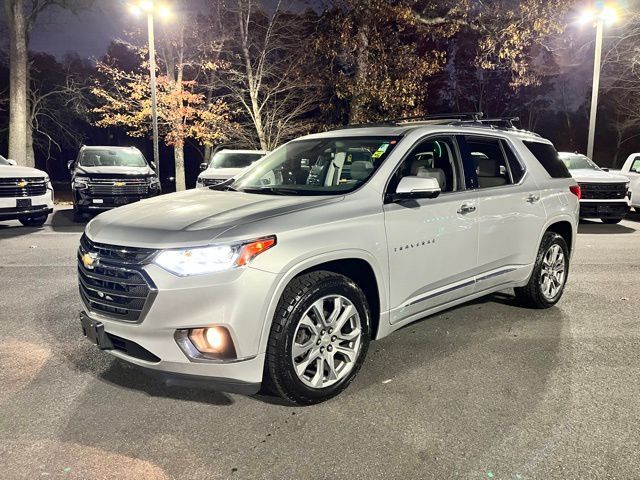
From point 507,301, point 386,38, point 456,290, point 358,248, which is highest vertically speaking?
point 386,38

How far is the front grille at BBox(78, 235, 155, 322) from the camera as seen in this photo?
2.93m

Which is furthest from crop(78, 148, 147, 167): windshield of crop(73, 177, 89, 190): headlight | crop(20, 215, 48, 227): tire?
crop(20, 215, 48, 227): tire

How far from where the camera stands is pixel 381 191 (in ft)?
11.9

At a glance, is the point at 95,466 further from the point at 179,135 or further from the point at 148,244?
the point at 179,135

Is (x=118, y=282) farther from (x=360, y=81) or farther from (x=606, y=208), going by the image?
(x=360, y=81)

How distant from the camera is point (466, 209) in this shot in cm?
414

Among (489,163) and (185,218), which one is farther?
(489,163)

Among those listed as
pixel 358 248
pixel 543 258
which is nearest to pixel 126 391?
pixel 358 248

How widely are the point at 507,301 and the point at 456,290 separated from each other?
69.0 inches

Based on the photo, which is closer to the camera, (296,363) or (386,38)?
(296,363)

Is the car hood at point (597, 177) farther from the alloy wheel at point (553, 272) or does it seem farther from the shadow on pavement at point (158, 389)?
the shadow on pavement at point (158, 389)

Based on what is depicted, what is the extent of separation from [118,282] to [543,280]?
4.06 m

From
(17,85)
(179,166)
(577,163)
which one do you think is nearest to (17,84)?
(17,85)

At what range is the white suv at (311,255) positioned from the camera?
114 inches
